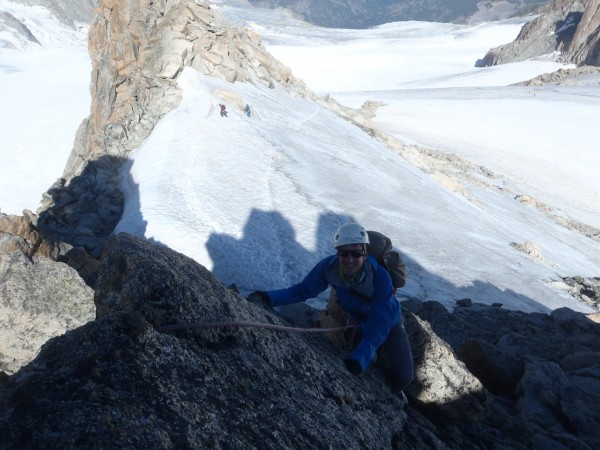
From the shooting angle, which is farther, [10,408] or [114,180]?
[114,180]

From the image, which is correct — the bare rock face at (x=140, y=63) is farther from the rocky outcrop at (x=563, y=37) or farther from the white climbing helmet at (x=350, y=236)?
the rocky outcrop at (x=563, y=37)

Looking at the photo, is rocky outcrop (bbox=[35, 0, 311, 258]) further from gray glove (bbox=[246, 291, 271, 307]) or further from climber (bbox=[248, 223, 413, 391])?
climber (bbox=[248, 223, 413, 391])

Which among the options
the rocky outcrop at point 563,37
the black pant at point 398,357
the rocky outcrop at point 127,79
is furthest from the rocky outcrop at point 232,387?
the rocky outcrop at point 563,37

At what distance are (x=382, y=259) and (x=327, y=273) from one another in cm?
44

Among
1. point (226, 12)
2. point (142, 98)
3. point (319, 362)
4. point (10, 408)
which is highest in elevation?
point (10, 408)

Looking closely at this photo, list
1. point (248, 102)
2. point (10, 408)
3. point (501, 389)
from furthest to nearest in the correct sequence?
point (248, 102) < point (501, 389) < point (10, 408)

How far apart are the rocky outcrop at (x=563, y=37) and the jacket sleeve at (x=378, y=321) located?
195 ft

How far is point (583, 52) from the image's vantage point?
5606cm

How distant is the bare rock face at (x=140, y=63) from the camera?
1302cm

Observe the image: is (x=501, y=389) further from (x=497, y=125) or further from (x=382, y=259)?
(x=497, y=125)

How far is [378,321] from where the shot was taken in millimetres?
3592

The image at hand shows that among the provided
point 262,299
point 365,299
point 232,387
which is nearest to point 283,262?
point 262,299

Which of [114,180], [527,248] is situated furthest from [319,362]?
[527,248]

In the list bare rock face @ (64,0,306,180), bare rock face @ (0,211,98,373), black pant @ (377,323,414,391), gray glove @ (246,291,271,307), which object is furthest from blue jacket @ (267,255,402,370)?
bare rock face @ (64,0,306,180)
